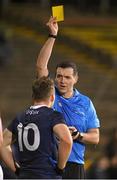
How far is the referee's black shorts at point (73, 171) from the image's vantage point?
6.50m

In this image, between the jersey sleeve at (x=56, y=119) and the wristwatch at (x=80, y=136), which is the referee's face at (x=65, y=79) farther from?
the jersey sleeve at (x=56, y=119)

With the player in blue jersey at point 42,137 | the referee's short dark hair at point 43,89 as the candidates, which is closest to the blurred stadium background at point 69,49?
the player in blue jersey at point 42,137

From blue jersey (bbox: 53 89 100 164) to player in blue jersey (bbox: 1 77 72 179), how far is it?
0.60 m

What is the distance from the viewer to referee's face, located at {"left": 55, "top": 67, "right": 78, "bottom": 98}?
637 cm

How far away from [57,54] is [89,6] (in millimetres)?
6645

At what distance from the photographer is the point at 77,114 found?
6.44 m

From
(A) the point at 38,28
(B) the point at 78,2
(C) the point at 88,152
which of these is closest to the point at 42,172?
(C) the point at 88,152

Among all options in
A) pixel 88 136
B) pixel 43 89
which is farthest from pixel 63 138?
pixel 88 136

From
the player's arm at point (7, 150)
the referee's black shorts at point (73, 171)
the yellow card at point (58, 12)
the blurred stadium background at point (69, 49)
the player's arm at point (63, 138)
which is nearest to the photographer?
the player's arm at point (63, 138)

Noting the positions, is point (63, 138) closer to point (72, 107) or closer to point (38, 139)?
point (38, 139)

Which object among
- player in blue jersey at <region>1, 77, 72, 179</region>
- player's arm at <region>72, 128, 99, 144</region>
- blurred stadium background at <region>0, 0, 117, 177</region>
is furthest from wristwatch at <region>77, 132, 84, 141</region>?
blurred stadium background at <region>0, 0, 117, 177</region>

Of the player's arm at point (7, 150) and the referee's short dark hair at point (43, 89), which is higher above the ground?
the referee's short dark hair at point (43, 89)

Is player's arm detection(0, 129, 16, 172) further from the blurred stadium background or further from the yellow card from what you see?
the blurred stadium background

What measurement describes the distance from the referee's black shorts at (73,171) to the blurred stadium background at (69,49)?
22.7 ft
